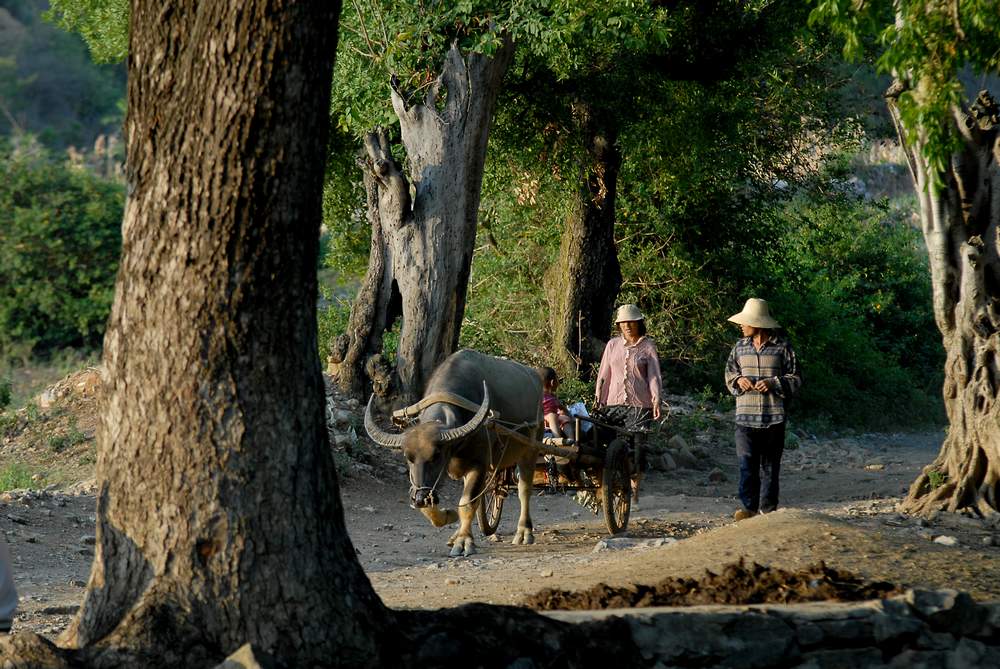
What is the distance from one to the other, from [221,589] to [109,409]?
37.1 inches

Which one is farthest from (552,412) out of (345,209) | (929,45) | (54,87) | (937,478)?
(54,87)

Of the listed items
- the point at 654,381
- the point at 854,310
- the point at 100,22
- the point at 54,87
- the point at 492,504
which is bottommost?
the point at 492,504

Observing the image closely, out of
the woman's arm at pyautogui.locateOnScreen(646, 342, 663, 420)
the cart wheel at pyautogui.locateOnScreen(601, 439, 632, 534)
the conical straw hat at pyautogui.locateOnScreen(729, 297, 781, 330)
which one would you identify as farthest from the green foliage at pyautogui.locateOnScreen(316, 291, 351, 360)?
the conical straw hat at pyautogui.locateOnScreen(729, 297, 781, 330)

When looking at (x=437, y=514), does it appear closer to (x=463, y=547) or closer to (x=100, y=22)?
(x=463, y=547)

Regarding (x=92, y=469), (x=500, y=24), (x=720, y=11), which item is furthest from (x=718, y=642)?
(x=720, y=11)

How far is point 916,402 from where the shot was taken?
2555 cm

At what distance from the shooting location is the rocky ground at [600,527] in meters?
8.73

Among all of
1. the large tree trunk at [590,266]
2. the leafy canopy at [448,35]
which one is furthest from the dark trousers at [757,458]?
the large tree trunk at [590,266]

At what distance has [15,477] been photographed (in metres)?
15.6

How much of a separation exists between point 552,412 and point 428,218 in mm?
4789

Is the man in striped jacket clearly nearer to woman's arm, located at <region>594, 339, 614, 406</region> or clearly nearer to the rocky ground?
the rocky ground

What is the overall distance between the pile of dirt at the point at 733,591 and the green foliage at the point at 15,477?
31.2ft

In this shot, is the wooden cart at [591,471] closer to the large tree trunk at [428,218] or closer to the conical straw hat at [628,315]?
the conical straw hat at [628,315]

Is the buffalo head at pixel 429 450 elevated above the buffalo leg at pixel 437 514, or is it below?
above
